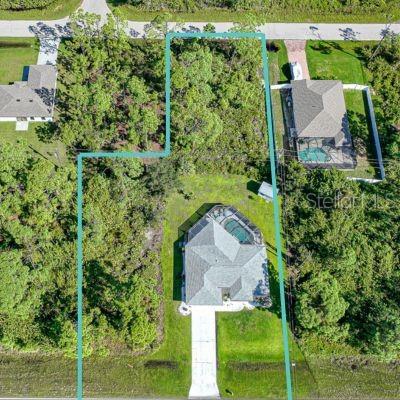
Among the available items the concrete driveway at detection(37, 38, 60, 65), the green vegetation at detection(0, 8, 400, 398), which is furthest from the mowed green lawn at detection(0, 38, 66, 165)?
the green vegetation at detection(0, 8, 400, 398)

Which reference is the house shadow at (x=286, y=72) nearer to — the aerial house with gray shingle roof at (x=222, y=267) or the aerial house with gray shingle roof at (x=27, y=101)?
the aerial house with gray shingle roof at (x=222, y=267)

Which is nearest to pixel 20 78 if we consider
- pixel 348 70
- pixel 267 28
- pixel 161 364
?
pixel 267 28

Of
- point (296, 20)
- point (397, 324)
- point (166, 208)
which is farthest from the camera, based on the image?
point (296, 20)

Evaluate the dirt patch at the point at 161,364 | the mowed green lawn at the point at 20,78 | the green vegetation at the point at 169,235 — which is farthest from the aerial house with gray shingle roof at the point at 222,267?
the mowed green lawn at the point at 20,78

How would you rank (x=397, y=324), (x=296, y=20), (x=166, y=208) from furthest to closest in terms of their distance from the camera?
(x=296, y=20) → (x=166, y=208) → (x=397, y=324)

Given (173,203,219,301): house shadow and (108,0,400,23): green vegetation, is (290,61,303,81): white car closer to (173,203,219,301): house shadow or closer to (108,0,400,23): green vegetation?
(108,0,400,23): green vegetation

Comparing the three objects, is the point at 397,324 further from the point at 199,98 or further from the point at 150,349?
the point at 199,98

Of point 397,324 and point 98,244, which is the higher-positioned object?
point 98,244


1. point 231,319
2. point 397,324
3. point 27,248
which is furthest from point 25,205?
point 397,324
